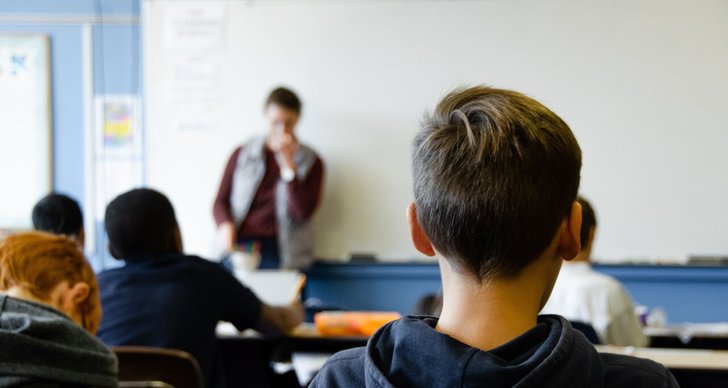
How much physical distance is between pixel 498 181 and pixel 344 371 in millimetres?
243

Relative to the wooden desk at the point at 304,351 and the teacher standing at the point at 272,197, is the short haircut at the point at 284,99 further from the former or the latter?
the wooden desk at the point at 304,351

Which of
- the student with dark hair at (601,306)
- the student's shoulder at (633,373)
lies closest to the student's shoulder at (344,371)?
the student's shoulder at (633,373)

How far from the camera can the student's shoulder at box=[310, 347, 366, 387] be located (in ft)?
2.87

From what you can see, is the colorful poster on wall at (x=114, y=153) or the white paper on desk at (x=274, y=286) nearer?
the white paper on desk at (x=274, y=286)

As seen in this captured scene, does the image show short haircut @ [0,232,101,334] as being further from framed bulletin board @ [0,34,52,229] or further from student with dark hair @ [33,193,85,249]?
framed bulletin board @ [0,34,52,229]

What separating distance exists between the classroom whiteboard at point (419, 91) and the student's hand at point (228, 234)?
10.9 inches

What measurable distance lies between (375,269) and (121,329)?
2620 mm

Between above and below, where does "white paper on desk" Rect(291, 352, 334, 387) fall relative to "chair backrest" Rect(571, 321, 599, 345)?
below

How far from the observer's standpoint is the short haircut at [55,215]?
287 centimetres

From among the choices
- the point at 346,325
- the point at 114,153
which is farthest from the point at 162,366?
the point at 114,153

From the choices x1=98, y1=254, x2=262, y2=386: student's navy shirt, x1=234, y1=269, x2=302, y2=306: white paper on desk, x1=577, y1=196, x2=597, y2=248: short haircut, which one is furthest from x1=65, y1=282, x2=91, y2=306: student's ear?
x1=234, y1=269, x2=302, y2=306: white paper on desk

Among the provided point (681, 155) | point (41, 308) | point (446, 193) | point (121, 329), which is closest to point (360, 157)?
point (681, 155)

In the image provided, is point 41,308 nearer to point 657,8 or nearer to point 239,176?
point 239,176

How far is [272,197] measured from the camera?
4.91m
